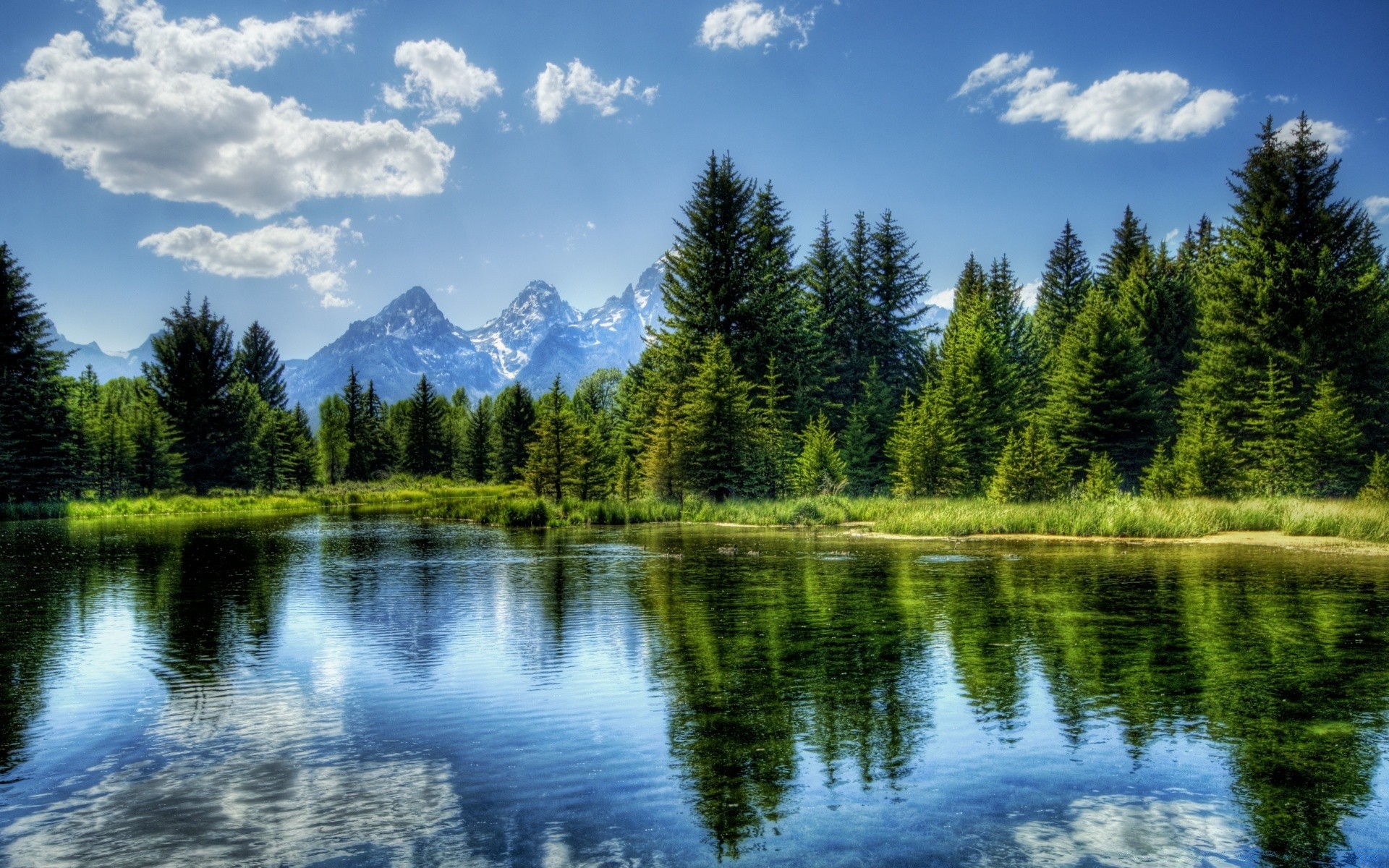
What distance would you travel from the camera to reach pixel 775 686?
32.6ft

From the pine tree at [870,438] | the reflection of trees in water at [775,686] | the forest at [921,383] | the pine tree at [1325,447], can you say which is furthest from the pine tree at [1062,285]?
the reflection of trees in water at [775,686]

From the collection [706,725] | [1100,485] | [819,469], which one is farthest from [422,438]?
[706,725]

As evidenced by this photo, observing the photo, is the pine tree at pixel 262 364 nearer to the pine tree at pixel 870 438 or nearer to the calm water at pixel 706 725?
Answer: the pine tree at pixel 870 438

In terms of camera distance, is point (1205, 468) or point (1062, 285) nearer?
point (1205, 468)

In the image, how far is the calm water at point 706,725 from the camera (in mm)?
5938

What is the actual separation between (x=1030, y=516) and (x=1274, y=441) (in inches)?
712

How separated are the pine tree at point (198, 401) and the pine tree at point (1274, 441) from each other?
230ft

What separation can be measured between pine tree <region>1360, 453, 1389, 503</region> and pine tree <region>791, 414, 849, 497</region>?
2154 cm

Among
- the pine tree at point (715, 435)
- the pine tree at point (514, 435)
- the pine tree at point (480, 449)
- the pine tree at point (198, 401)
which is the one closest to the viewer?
the pine tree at point (715, 435)

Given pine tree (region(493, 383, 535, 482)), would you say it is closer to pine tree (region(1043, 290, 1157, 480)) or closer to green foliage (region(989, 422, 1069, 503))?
pine tree (region(1043, 290, 1157, 480))

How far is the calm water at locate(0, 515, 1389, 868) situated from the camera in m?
5.94

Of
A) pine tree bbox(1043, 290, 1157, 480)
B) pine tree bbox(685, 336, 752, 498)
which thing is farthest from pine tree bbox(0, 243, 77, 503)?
pine tree bbox(1043, 290, 1157, 480)

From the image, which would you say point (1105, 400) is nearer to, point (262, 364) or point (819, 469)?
point (819, 469)

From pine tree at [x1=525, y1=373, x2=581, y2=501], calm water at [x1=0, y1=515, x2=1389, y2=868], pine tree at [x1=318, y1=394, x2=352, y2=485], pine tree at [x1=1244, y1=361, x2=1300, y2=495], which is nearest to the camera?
calm water at [x1=0, y1=515, x2=1389, y2=868]
